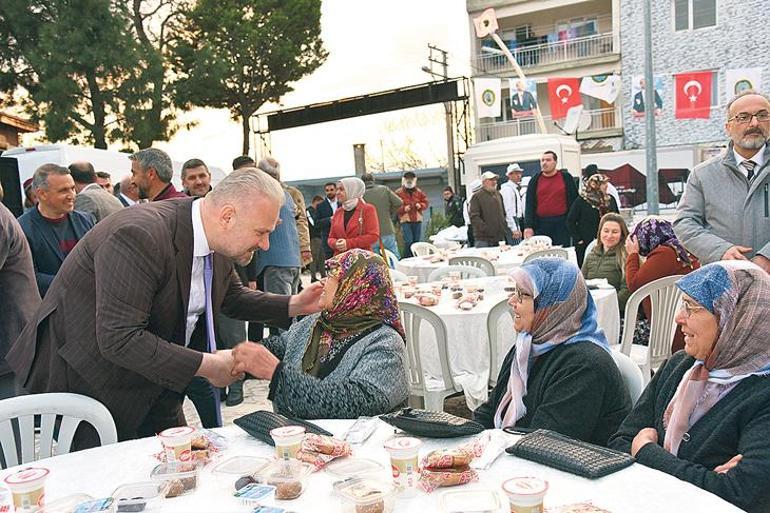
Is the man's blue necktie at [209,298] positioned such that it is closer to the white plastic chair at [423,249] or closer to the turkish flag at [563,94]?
the white plastic chair at [423,249]

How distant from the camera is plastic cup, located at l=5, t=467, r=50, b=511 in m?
1.43

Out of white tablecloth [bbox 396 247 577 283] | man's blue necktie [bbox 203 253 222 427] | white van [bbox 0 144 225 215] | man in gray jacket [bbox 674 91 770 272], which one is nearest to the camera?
man's blue necktie [bbox 203 253 222 427]

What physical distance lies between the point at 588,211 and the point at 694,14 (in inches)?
593

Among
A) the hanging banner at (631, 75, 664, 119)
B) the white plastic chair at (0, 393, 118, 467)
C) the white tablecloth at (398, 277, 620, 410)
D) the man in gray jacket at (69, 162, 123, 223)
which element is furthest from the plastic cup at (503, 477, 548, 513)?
the hanging banner at (631, 75, 664, 119)

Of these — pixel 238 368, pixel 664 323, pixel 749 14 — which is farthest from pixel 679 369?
pixel 749 14

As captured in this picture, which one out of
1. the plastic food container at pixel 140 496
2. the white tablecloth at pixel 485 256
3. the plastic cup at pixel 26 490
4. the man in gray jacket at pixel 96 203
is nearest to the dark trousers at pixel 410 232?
the white tablecloth at pixel 485 256

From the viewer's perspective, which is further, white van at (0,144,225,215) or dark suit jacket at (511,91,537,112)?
dark suit jacket at (511,91,537,112)

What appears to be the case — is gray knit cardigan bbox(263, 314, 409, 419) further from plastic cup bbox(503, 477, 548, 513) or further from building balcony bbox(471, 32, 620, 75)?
building balcony bbox(471, 32, 620, 75)

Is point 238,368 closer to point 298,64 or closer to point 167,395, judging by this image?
point 167,395

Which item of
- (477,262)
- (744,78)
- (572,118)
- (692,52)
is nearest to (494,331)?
(477,262)

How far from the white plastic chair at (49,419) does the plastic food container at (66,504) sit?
0.65 m

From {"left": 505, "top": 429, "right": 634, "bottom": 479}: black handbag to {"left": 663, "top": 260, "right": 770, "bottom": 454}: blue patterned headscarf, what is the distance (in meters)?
0.37

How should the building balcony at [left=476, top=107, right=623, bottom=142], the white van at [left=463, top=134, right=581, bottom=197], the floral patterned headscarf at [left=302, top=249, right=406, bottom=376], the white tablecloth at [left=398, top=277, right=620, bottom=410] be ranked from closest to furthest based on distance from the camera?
the floral patterned headscarf at [left=302, top=249, right=406, bottom=376], the white tablecloth at [left=398, top=277, right=620, bottom=410], the white van at [left=463, top=134, right=581, bottom=197], the building balcony at [left=476, top=107, right=623, bottom=142]

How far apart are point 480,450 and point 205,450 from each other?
0.77 m
